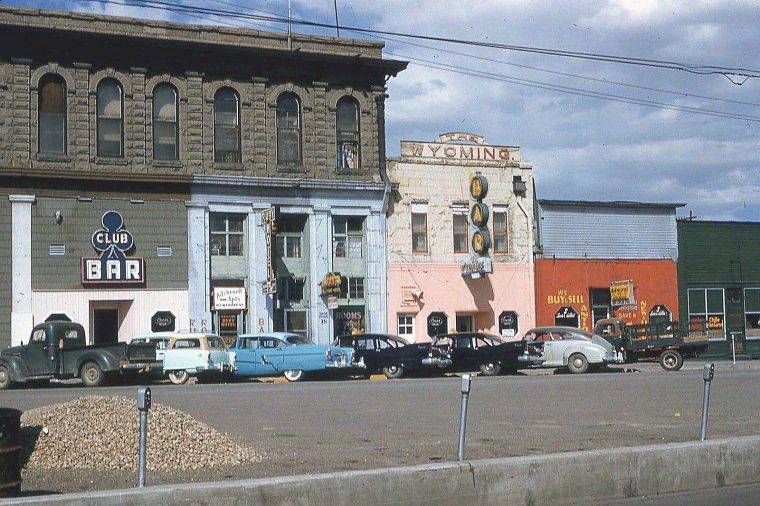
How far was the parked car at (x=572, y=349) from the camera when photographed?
3578cm

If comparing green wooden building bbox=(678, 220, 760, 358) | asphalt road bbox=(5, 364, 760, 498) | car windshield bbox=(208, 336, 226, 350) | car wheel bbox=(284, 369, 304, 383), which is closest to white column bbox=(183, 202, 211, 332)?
car windshield bbox=(208, 336, 226, 350)

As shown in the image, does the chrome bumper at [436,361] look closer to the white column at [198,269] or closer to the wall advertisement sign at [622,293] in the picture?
the white column at [198,269]

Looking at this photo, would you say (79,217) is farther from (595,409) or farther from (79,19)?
(595,409)

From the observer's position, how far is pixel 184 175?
39875 mm

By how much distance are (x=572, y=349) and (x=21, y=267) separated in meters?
19.5

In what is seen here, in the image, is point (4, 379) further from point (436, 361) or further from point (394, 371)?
point (436, 361)

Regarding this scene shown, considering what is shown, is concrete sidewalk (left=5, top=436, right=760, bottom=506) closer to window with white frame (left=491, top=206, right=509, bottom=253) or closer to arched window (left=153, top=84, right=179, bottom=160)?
arched window (left=153, top=84, right=179, bottom=160)

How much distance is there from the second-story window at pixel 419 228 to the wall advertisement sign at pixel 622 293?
8.80m

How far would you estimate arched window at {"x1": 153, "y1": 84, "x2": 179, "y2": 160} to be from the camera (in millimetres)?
40219

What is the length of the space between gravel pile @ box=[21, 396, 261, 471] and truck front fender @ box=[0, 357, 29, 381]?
18247 millimetres

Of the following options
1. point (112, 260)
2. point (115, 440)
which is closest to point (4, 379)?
point (112, 260)

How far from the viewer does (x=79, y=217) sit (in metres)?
38.7

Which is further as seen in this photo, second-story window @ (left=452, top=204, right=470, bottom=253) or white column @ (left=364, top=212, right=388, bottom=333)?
second-story window @ (left=452, top=204, right=470, bottom=253)

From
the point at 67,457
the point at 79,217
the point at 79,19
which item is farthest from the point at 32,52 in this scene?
the point at 67,457
